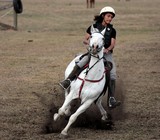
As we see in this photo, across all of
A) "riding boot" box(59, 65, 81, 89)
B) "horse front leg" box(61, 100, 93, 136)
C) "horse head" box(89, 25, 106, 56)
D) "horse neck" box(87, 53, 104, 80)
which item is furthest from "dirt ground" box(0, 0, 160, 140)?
"horse head" box(89, 25, 106, 56)

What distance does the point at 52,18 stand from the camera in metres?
33.2

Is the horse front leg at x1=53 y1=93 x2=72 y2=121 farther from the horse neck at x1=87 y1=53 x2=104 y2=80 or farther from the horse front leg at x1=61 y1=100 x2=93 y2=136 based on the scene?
the horse neck at x1=87 y1=53 x2=104 y2=80

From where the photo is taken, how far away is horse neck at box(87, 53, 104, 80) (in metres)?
7.99

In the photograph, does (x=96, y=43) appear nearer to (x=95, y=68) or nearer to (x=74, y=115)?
(x=95, y=68)

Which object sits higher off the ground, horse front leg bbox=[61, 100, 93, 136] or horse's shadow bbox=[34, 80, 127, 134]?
horse front leg bbox=[61, 100, 93, 136]

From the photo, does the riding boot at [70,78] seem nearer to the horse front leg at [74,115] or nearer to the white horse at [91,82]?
the white horse at [91,82]

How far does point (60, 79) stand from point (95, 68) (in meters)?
5.35

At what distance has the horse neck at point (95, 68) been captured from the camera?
7988 mm

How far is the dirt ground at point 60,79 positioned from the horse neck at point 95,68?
33.1 inches

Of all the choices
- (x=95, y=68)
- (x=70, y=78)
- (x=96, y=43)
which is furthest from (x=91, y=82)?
(x=96, y=43)

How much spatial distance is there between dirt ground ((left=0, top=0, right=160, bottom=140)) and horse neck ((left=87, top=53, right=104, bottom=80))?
0.84 m

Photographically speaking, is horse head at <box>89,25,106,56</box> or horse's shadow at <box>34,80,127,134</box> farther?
horse's shadow at <box>34,80,127,134</box>

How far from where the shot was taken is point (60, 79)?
1334 centimetres

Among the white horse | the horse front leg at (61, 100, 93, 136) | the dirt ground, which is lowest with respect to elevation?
the dirt ground
